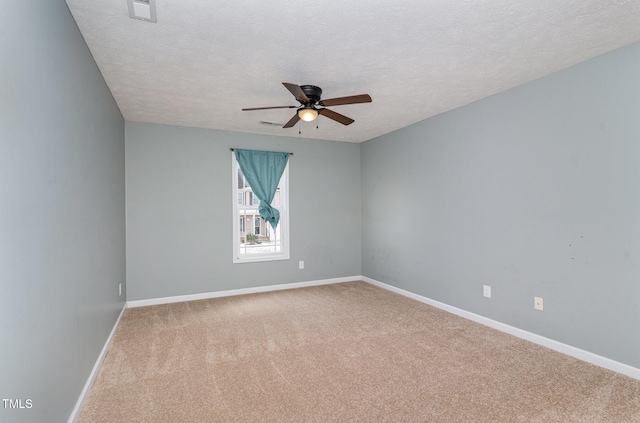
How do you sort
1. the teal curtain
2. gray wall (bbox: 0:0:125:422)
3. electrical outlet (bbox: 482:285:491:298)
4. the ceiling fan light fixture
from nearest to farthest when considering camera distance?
gray wall (bbox: 0:0:125:422) → the ceiling fan light fixture → electrical outlet (bbox: 482:285:491:298) → the teal curtain

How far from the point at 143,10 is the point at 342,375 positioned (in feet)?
9.37

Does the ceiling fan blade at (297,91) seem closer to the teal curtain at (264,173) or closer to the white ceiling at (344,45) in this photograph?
the white ceiling at (344,45)

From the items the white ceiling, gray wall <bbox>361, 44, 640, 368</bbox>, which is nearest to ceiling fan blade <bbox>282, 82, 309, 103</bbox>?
the white ceiling

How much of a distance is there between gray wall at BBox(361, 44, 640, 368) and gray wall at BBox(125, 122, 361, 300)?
1.42 metres

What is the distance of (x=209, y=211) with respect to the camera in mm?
4809

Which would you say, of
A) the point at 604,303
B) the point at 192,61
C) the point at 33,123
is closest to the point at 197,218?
the point at 192,61

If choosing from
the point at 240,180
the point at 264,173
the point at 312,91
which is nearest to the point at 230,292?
the point at 240,180

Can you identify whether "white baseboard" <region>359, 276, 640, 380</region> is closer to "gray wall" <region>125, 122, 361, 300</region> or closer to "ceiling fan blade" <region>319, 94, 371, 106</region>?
"gray wall" <region>125, 122, 361, 300</region>

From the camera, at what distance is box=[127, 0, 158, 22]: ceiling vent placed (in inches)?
75.5

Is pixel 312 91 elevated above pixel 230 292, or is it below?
above

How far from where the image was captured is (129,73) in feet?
9.46

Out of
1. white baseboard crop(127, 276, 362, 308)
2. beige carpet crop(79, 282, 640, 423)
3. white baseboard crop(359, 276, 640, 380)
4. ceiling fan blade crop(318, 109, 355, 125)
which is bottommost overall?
beige carpet crop(79, 282, 640, 423)

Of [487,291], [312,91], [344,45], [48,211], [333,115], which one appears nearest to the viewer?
[48,211]

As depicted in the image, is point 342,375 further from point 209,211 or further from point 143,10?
point 209,211
